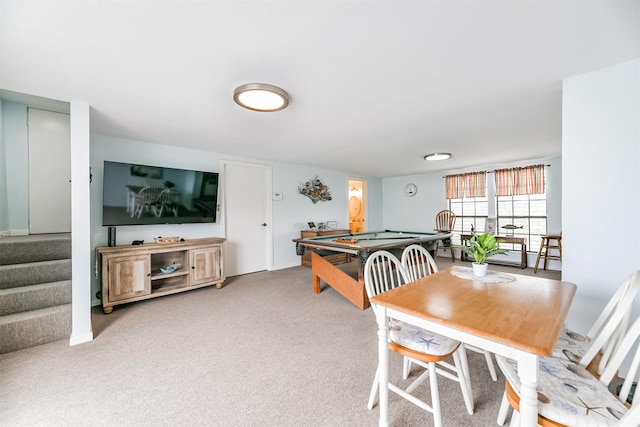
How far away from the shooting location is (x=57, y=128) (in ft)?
10.9

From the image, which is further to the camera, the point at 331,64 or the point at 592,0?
the point at 331,64

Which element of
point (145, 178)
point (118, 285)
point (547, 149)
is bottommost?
point (118, 285)

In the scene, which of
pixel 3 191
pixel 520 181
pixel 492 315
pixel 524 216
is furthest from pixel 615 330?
pixel 3 191

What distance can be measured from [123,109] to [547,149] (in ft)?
19.9

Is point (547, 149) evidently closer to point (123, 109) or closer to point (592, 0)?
point (592, 0)

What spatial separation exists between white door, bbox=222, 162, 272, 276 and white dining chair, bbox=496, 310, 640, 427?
4212mm

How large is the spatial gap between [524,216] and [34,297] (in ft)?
25.6

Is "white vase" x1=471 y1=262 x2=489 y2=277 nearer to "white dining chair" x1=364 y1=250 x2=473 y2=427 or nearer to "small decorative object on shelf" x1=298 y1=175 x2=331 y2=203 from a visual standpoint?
"white dining chair" x1=364 y1=250 x2=473 y2=427

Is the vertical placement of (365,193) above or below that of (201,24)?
below

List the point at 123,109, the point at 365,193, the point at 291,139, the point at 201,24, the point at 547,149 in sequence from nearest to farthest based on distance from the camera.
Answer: the point at 201,24 < the point at 123,109 < the point at 291,139 < the point at 547,149 < the point at 365,193

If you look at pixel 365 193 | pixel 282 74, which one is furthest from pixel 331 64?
pixel 365 193

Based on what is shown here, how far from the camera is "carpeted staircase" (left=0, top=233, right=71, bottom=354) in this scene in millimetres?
2207

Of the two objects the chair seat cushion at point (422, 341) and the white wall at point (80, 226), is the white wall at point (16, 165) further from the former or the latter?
the chair seat cushion at point (422, 341)

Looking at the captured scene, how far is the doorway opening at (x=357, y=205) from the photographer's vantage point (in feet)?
23.6
